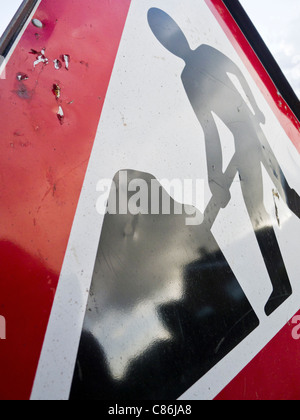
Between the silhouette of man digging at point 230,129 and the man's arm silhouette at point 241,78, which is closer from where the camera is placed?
the silhouette of man digging at point 230,129

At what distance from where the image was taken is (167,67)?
89 cm

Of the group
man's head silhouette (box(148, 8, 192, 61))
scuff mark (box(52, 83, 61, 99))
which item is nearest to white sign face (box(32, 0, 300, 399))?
man's head silhouette (box(148, 8, 192, 61))

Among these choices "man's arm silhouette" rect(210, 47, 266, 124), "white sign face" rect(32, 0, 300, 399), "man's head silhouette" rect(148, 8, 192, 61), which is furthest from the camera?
"man's arm silhouette" rect(210, 47, 266, 124)

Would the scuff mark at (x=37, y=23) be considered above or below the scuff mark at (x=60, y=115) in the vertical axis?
above

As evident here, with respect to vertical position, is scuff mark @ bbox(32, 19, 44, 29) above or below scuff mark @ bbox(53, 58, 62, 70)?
above

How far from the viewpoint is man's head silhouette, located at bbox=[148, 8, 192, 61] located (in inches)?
36.1

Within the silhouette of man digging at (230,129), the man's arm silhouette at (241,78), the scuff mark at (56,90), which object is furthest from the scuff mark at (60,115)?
the man's arm silhouette at (241,78)

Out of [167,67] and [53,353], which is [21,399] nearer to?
[53,353]

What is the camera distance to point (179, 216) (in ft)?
2.47

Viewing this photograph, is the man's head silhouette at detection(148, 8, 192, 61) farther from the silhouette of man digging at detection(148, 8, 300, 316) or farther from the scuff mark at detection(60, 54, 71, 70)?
the scuff mark at detection(60, 54, 71, 70)

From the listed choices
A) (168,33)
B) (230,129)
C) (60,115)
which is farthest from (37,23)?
(230,129)

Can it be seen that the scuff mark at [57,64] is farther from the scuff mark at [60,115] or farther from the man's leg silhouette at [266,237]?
the man's leg silhouette at [266,237]

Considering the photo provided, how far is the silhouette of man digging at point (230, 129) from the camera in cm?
92
